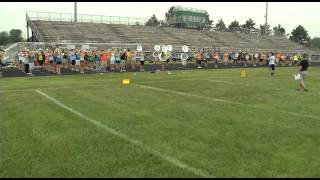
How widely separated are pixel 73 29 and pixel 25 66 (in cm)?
2502

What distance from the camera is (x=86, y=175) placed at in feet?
20.7

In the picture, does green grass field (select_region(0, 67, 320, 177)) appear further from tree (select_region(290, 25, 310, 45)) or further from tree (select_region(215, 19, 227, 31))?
tree (select_region(290, 25, 310, 45))

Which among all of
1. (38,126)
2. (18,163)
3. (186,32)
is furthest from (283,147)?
(186,32)

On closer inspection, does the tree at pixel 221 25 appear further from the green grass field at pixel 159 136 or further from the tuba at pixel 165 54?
the green grass field at pixel 159 136

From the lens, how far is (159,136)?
8.77 metres

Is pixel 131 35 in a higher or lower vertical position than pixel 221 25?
lower

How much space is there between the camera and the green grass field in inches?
261

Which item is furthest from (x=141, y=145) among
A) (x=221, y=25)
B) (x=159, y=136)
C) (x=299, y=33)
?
(x=221, y=25)

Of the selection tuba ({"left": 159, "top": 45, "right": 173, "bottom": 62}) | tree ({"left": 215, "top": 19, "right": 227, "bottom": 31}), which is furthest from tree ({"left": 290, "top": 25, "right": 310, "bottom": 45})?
tuba ({"left": 159, "top": 45, "right": 173, "bottom": 62})

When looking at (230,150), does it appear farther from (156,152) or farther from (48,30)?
(48,30)

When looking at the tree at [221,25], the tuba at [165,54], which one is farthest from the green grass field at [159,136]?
the tree at [221,25]

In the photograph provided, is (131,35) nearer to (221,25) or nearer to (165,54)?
(165,54)

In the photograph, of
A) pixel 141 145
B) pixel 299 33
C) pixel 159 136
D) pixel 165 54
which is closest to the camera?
pixel 141 145

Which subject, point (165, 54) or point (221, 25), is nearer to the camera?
point (165, 54)
